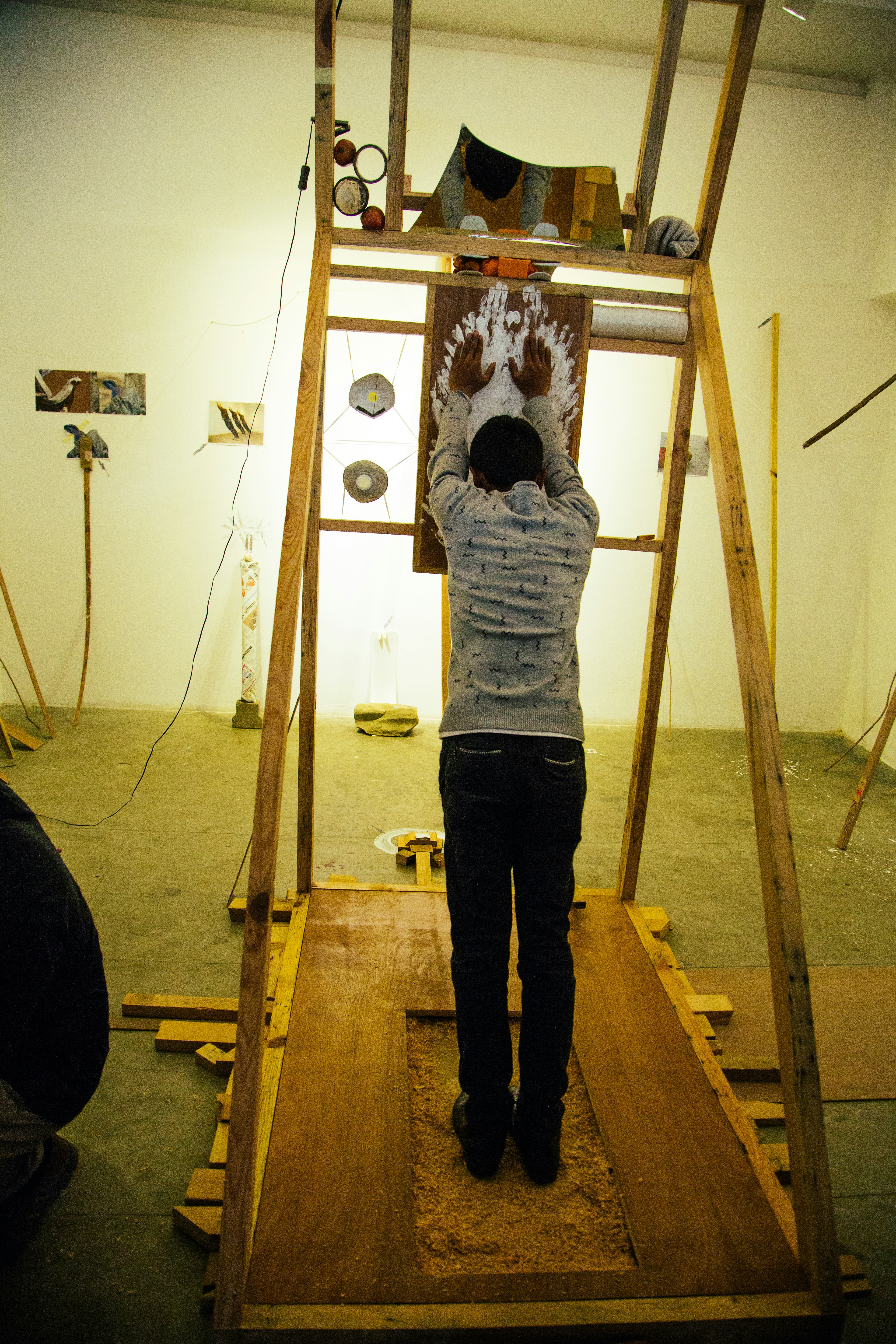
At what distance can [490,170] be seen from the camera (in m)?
2.32

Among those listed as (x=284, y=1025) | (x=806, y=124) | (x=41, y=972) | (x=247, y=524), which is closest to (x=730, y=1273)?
(x=284, y=1025)

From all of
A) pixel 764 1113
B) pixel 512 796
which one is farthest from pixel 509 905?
pixel 764 1113

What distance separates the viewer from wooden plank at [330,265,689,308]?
7.62 feet

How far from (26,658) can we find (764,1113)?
398cm

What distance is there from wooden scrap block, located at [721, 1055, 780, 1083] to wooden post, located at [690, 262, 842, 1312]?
2.02ft

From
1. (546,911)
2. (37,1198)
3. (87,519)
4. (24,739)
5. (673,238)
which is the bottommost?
(37,1198)

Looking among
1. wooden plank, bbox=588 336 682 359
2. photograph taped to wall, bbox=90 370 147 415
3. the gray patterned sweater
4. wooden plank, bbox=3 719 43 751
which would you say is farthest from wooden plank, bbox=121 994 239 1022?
photograph taped to wall, bbox=90 370 147 415

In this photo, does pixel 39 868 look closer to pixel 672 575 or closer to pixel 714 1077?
pixel 714 1077

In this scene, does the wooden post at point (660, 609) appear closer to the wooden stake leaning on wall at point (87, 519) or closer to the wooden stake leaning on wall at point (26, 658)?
the wooden stake leaning on wall at point (26, 658)

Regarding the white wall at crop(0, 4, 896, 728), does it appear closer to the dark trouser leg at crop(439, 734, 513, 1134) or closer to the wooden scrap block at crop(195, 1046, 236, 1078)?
the wooden scrap block at crop(195, 1046, 236, 1078)

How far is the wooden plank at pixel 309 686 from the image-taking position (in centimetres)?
257

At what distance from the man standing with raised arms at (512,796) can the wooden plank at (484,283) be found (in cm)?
79

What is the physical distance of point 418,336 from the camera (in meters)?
5.29

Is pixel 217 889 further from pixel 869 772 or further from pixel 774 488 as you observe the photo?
pixel 774 488
